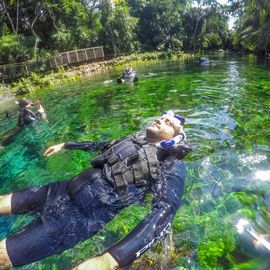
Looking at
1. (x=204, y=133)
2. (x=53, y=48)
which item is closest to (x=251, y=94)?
(x=204, y=133)

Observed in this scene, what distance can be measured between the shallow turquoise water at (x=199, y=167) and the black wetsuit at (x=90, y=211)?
0.37 m

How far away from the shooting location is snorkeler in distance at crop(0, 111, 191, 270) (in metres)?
2.45

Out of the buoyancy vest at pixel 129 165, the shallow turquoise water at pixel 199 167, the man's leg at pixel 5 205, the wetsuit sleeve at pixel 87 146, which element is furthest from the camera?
the wetsuit sleeve at pixel 87 146

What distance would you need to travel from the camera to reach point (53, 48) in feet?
107

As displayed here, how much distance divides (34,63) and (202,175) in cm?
2561

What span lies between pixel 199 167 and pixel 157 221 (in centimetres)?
230

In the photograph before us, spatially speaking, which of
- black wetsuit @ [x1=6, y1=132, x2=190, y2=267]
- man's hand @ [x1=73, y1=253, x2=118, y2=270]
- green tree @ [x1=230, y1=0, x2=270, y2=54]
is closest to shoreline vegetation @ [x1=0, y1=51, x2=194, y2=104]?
green tree @ [x1=230, y1=0, x2=270, y2=54]

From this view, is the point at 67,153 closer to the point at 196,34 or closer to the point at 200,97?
the point at 200,97

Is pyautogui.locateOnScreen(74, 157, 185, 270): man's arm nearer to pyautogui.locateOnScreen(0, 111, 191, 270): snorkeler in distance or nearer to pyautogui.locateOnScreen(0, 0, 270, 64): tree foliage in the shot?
pyautogui.locateOnScreen(0, 111, 191, 270): snorkeler in distance

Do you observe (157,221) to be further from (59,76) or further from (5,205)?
(59,76)

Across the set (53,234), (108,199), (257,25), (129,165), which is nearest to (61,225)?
(53,234)

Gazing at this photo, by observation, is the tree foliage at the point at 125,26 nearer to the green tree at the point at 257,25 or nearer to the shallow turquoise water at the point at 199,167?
the green tree at the point at 257,25

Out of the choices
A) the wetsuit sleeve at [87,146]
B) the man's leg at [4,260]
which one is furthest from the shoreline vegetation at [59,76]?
the man's leg at [4,260]

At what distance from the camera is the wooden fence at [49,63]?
2398 centimetres
